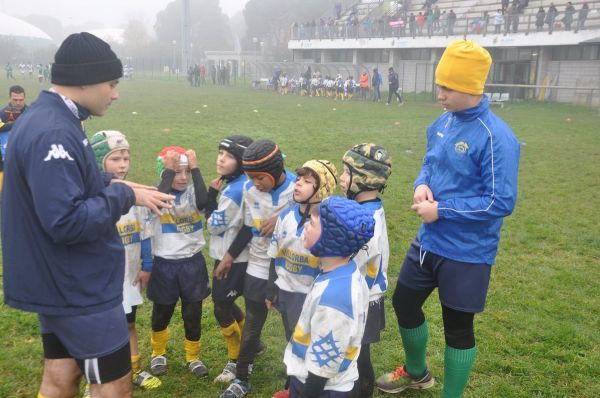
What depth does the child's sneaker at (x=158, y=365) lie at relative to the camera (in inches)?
155

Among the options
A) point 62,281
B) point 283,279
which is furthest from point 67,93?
point 283,279

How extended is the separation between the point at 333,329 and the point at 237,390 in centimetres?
155

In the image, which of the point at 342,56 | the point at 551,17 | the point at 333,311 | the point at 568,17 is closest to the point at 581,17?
the point at 568,17

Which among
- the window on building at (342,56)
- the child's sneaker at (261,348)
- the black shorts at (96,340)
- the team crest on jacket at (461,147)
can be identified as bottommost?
the child's sneaker at (261,348)

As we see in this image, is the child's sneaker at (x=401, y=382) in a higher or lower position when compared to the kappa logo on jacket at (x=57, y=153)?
lower

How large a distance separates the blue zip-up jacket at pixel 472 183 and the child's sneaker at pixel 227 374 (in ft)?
5.74

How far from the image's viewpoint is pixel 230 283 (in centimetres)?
384

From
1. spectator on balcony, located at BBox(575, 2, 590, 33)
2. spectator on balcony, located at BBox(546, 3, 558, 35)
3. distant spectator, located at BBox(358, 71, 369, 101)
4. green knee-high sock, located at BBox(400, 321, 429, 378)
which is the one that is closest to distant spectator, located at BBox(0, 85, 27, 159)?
green knee-high sock, located at BBox(400, 321, 429, 378)

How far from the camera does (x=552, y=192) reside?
9477 mm

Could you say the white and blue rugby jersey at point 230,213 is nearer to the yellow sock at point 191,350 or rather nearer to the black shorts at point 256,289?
the black shorts at point 256,289

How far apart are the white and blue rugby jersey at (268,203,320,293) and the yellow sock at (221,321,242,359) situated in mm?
795

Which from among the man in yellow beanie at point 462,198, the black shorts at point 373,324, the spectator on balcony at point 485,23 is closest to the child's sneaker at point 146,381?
the black shorts at point 373,324

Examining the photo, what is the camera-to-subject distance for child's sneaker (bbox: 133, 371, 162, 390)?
12.4ft

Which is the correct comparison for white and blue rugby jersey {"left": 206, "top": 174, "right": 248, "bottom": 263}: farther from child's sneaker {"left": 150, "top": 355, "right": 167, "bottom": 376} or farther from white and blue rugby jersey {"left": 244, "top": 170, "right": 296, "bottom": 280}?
child's sneaker {"left": 150, "top": 355, "right": 167, "bottom": 376}
